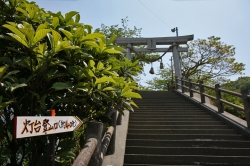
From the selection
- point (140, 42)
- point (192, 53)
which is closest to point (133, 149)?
point (140, 42)

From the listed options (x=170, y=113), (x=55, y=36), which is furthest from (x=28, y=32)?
(x=170, y=113)

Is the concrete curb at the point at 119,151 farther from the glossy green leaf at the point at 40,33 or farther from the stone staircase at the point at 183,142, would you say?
the glossy green leaf at the point at 40,33

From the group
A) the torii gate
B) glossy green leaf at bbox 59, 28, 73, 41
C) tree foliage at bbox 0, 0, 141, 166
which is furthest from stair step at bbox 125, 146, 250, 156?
the torii gate

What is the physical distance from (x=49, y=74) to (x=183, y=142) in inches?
128

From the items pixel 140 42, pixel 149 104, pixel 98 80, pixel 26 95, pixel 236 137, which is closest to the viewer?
pixel 98 80

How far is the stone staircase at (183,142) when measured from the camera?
358 cm

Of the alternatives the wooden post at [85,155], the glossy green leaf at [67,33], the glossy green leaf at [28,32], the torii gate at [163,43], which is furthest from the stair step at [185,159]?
the torii gate at [163,43]

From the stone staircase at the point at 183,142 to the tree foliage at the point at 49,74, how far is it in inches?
70.7

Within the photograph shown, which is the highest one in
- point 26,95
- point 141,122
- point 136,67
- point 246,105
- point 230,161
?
point 136,67

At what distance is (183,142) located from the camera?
4246 mm

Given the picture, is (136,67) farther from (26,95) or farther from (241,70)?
(241,70)

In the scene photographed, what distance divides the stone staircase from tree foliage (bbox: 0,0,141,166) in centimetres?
180

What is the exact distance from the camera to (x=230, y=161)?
355 centimetres

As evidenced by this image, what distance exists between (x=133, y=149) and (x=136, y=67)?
1.75 m
